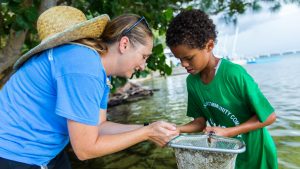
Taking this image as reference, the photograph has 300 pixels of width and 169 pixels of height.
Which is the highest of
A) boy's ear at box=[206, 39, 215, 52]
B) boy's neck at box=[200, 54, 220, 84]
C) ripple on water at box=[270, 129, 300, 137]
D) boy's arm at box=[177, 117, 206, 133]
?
boy's ear at box=[206, 39, 215, 52]

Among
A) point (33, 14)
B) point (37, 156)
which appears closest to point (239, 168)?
point (37, 156)

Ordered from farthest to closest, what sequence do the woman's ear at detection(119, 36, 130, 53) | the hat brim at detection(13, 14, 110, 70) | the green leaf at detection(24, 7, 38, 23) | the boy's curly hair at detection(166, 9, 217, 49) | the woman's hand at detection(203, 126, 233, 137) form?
1. the green leaf at detection(24, 7, 38, 23)
2. the boy's curly hair at detection(166, 9, 217, 49)
3. the woman's hand at detection(203, 126, 233, 137)
4. the woman's ear at detection(119, 36, 130, 53)
5. the hat brim at detection(13, 14, 110, 70)

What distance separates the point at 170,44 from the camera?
8.70 ft

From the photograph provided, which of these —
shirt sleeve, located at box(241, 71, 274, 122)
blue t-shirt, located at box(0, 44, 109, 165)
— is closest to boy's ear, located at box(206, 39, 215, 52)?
shirt sleeve, located at box(241, 71, 274, 122)

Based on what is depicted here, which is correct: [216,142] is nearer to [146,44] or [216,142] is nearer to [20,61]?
[146,44]

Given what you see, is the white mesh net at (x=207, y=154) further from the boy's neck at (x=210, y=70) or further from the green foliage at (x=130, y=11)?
the green foliage at (x=130, y=11)

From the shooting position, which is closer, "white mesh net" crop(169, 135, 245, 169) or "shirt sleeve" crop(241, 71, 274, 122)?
"white mesh net" crop(169, 135, 245, 169)

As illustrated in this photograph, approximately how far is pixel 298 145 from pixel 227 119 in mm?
4547

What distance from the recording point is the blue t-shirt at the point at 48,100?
1.71 m

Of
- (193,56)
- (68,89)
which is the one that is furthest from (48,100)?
(193,56)

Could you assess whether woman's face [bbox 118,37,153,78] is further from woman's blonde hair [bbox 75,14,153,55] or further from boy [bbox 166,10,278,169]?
boy [bbox 166,10,278,169]

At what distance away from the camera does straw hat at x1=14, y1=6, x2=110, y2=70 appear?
6.15 ft

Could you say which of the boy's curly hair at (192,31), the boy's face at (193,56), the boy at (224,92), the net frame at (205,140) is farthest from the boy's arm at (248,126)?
the boy's curly hair at (192,31)

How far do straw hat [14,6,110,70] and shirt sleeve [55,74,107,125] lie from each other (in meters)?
0.27
